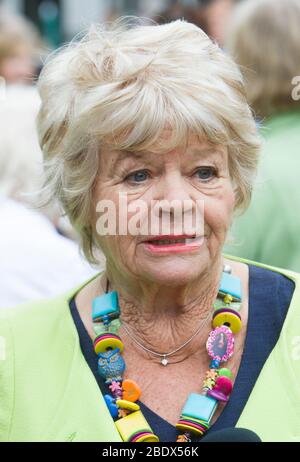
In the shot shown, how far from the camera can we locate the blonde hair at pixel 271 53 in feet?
11.9

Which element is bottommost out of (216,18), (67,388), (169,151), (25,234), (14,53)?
(14,53)

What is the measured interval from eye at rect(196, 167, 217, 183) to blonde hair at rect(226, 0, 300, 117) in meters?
1.14

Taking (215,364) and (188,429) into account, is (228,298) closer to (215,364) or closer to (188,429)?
(215,364)

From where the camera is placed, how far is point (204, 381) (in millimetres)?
2521

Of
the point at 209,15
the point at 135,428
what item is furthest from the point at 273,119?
the point at 209,15

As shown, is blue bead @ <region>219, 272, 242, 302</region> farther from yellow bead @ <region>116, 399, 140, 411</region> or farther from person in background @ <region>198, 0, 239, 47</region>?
person in background @ <region>198, 0, 239, 47</region>

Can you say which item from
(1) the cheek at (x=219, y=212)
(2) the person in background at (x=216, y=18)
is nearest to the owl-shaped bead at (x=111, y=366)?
(1) the cheek at (x=219, y=212)

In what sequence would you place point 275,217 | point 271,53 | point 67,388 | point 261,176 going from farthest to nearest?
1. point 271,53
2. point 275,217
3. point 261,176
4. point 67,388

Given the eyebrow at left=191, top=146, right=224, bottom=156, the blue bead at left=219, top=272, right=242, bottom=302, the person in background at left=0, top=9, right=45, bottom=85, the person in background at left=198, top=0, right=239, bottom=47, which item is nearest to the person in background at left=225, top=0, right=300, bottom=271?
the blue bead at left=219, top=272, right=242, bottom=302

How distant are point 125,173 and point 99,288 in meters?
0.43

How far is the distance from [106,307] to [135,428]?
396 mm

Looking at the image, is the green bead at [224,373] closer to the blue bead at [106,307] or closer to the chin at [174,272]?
the chin at [174,272]
